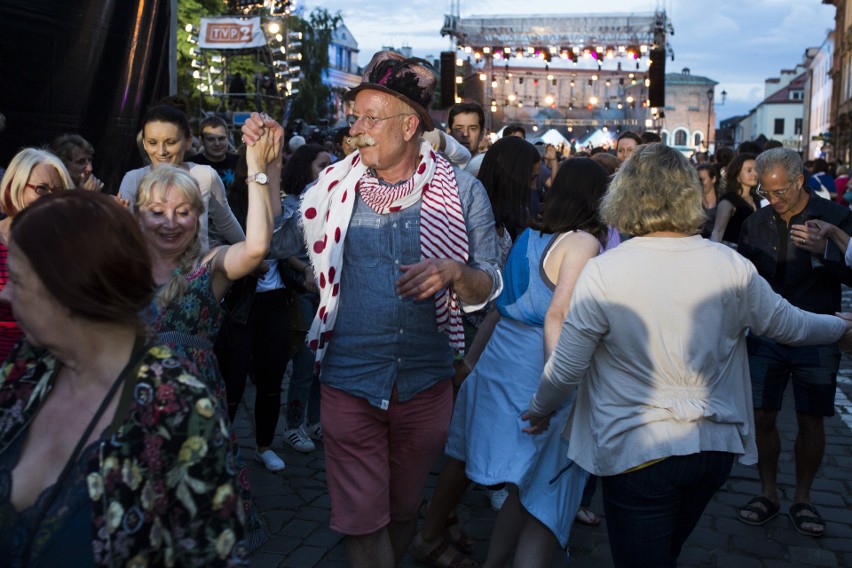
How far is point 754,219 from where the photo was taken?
5.40m

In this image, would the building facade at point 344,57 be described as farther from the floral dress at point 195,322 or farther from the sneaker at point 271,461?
the floral dress at point 195,322

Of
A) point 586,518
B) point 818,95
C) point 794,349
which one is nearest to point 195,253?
point 586,518

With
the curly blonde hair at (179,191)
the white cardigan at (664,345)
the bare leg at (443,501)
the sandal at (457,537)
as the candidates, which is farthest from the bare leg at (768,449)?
the curly blonde hair at (179,191)

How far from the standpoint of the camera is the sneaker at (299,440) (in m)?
6.31

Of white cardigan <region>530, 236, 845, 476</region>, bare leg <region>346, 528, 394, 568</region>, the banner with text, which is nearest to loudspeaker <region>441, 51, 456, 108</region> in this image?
the banner with text

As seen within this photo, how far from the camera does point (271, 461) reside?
5.89m

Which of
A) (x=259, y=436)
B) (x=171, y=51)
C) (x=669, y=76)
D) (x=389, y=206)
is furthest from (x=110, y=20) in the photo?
(x=669, y=76)

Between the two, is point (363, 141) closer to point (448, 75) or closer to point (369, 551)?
point (369, 551)

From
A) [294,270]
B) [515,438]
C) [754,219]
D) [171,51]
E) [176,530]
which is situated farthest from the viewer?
[171,51]

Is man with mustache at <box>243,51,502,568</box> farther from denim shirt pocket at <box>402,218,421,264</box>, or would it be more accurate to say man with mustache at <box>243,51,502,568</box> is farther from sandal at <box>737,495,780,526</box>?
sandal at <box>737,495,780,526</box>

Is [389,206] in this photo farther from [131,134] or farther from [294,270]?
[131,134]

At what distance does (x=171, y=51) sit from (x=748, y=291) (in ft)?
17.5

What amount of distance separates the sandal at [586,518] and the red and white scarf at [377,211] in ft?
6.33

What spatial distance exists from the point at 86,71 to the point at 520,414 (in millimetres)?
4289
